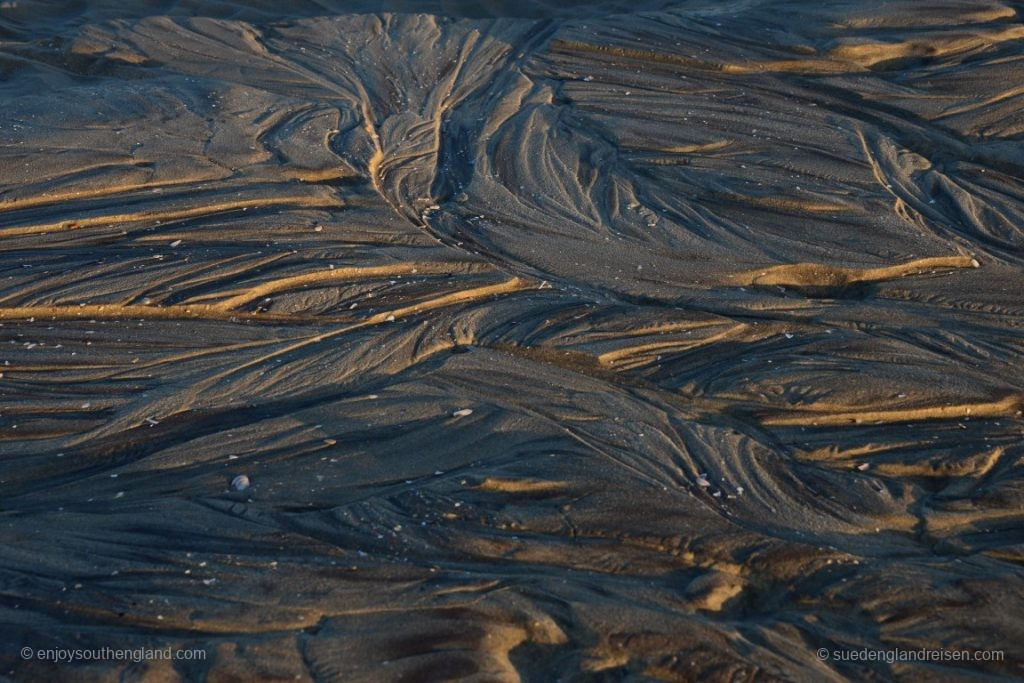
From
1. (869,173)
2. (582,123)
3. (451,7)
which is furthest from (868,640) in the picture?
(451,7)

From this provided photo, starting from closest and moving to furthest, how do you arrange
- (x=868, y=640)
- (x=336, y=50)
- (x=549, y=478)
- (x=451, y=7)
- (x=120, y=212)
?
1. (x=868, y=640)
2. (x=549, y=478)
3. (x=120, y=212)
4. (x=336, y=50)
5. (x=451, y=7)

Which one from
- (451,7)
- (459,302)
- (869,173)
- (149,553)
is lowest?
(149,553)

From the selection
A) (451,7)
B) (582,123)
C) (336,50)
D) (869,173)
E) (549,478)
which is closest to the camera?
(549,478)

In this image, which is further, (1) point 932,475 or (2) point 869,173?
(2) point 869,173

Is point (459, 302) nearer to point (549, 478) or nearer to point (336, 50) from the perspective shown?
point (549, 478)

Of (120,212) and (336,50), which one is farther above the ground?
(336,50)

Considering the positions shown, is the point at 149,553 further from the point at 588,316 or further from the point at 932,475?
the point at 932,475
